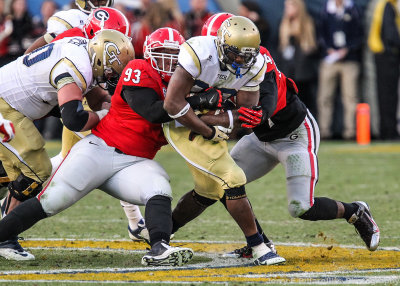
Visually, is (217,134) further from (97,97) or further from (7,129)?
(7,129)

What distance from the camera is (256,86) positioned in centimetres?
498

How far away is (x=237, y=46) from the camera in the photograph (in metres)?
4.73

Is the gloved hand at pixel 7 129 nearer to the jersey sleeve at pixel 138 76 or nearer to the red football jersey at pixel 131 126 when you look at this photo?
the red football jersey at pixel 131 126

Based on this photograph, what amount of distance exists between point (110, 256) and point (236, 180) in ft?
3.21

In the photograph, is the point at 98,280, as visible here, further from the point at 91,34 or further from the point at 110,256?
the point at 91,34

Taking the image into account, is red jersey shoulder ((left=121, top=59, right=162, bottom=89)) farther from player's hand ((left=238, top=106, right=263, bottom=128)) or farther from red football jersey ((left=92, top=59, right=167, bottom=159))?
player's hand ((left=238, top=106, right=263, bottom=128))

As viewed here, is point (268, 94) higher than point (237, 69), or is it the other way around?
point (237, 69)

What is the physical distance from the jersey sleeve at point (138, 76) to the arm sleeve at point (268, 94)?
2.15 ft

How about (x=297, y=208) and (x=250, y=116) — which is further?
(x=297, y=208)

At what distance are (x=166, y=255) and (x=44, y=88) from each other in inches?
51.9

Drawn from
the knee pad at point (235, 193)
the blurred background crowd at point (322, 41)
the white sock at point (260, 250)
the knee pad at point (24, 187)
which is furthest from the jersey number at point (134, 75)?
the blurred background crowd at point (322, 41)

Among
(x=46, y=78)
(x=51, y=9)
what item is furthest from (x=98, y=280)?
(x=51, y=9)

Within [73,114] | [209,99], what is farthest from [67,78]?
[209,99]

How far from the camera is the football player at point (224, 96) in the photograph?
475cm
